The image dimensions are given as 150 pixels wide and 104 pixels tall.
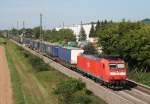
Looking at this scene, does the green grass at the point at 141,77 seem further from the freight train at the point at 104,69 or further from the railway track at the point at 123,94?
the freight train at the point at 104,69

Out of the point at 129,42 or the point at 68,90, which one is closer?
the point at 68,90

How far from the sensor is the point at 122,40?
165 ft

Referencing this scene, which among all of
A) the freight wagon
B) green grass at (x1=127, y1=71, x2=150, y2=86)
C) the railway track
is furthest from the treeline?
the railway track

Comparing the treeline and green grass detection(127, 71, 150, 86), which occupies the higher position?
the treeline

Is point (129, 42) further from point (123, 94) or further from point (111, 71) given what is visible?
point (123, 94)

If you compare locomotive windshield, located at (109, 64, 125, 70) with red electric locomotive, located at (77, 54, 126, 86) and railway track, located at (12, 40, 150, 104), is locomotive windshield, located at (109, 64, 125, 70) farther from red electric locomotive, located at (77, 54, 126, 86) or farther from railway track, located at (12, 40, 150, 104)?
railway track, located at (12, 40, 150, 104)

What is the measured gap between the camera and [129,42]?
4806 cm

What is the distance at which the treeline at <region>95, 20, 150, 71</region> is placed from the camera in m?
46.0

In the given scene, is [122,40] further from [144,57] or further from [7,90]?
[7,90]

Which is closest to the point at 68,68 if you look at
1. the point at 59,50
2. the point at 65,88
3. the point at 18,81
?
the point at 59,50

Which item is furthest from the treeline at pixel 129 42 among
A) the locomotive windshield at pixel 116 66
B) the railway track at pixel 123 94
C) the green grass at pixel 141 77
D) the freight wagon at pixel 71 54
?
the locomotive windshield at pixel 116 66

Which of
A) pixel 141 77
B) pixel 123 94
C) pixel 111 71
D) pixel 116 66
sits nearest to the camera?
pixel 123 94

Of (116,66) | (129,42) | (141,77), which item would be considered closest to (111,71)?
(116,66)

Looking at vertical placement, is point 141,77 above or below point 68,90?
below
